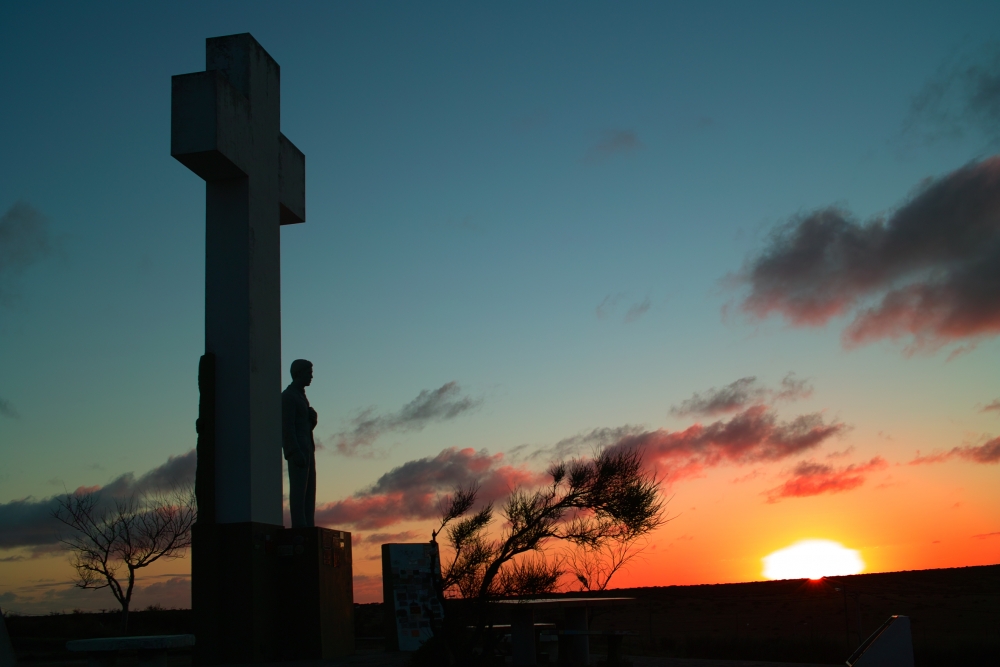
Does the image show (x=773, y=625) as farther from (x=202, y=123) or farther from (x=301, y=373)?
(x=202, y=123)

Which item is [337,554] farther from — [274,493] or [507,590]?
[507,590]

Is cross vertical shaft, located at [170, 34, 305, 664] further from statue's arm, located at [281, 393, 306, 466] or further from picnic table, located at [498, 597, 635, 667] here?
picnic table, located at [498, 597, 635, 667]

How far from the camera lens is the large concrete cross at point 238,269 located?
11.9 meters

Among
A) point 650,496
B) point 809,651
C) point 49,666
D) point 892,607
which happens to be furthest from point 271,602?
point 892,607

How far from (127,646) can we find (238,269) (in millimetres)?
6067

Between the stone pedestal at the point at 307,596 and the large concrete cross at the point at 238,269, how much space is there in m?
0.47

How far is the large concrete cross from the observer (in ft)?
39.0

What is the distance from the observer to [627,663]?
12.1 m

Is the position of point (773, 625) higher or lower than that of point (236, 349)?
lower

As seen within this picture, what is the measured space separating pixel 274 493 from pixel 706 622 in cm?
2592

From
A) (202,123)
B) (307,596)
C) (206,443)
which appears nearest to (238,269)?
(202,123)

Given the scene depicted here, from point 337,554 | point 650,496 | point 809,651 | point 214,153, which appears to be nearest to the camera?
point 650,496

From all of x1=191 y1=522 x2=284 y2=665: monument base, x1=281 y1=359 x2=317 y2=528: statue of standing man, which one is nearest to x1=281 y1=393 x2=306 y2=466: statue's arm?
x1=281 y1=359 x2=317 y2=528: statue of standing man

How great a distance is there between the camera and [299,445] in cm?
1334
